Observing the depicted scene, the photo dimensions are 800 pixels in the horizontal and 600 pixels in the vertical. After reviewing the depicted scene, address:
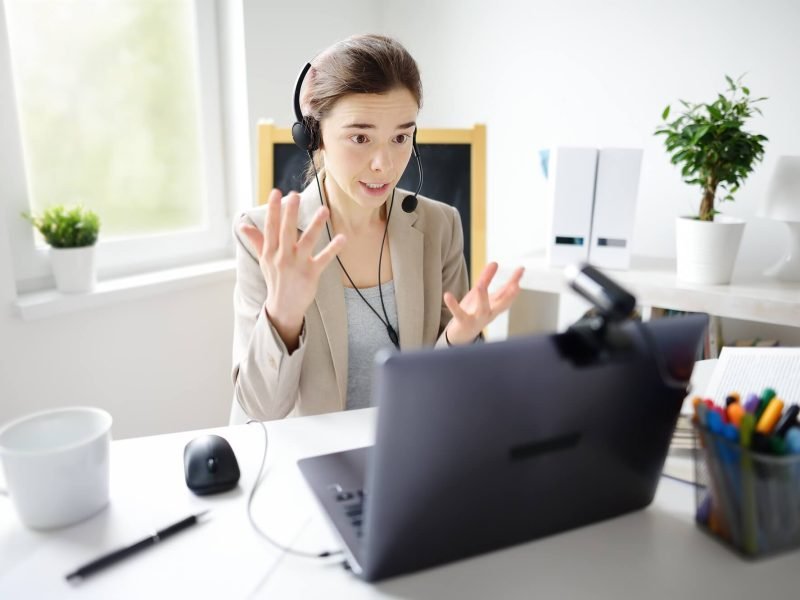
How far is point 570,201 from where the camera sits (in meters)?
1.78

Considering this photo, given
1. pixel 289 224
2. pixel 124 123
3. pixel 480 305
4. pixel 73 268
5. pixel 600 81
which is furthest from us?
pixel 600 81

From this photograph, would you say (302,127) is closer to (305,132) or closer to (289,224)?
(305,132)

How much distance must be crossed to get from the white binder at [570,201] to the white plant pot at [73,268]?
4.22ft

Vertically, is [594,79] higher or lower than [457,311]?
higher

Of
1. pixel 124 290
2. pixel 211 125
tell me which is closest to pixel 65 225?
pixel 124 290

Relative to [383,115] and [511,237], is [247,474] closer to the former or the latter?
[383,115]

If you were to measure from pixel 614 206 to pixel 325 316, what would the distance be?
969mm

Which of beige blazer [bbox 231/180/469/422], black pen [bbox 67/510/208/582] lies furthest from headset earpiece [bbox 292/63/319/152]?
black pen [bbox 67/510/208/582]

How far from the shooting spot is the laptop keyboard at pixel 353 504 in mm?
656

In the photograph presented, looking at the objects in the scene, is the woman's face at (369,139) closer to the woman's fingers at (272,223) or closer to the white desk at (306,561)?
the woman's fingers at (272,223)

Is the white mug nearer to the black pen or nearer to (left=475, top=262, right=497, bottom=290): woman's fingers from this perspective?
the black pen

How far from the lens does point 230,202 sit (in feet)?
7.26

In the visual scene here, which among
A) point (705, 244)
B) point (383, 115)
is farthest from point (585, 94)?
point (383, 115)

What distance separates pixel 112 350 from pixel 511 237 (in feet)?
4.64
